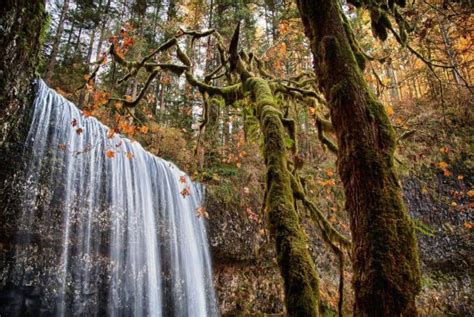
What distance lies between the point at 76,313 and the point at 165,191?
12.2 ft

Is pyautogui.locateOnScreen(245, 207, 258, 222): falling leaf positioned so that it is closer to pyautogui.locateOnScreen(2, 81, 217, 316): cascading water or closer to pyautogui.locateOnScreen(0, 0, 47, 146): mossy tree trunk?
pyautogui.locateOnScreen(2, 81, 217, 316): cascading water

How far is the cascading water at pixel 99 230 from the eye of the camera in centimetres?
715

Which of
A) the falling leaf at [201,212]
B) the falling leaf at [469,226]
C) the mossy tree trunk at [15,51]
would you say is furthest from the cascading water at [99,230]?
the falling leaf at [469,226]

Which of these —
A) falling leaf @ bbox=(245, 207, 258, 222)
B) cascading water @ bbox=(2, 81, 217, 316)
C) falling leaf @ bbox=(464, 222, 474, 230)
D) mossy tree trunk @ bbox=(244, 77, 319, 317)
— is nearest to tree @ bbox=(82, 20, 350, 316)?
mossy tree trunk @ bbox=(244, 77, 319, 317)

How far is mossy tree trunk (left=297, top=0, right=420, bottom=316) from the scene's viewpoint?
1828 mm

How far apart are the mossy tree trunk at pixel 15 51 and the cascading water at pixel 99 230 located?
296 cm

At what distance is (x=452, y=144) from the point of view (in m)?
13.1

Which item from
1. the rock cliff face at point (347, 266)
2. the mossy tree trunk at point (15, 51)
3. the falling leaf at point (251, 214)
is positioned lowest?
the rock cliff face at point (347, 266)

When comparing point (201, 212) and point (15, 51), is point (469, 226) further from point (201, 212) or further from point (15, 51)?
point (15, 51)

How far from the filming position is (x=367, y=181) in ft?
6.85

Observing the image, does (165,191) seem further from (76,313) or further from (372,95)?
(372,95)

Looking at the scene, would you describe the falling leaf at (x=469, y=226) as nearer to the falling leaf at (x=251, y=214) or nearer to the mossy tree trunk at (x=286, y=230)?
the falling leaf at (x=251, y=214)

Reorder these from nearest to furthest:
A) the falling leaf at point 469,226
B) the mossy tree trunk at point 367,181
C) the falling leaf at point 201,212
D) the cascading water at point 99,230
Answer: the mossy tree trunk at point 367,181 < the cascading water at point 99,230 < the falling leaf at point 201,212 < the falling leaf at point 469,226

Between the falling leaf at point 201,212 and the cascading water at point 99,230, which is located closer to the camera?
the cascading water at point 99,230
